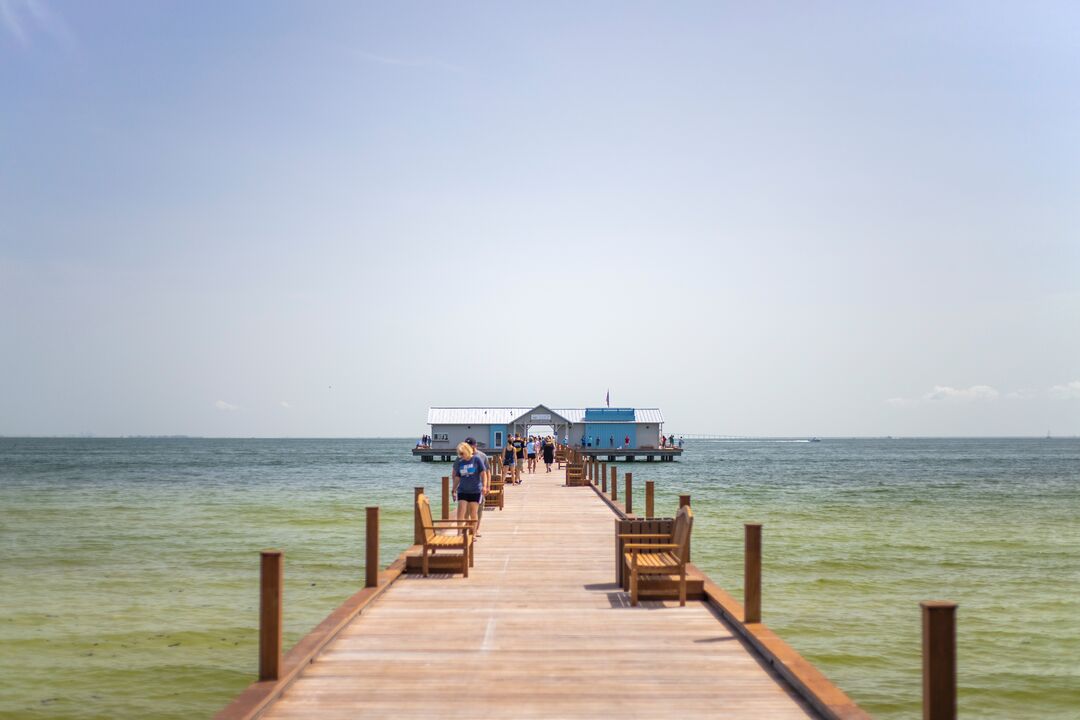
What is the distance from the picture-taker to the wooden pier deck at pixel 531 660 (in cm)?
679

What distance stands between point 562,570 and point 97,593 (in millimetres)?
10432

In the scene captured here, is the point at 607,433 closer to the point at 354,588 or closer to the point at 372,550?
the point at 354,588

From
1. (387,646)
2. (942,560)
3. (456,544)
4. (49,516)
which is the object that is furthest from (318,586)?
(49,516)

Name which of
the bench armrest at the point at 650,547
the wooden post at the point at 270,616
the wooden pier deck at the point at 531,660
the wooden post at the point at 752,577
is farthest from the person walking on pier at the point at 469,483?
the wooden post at the point at 270,616

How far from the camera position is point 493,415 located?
278ft

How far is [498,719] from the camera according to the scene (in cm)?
655

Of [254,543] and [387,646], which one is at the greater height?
[387,646]

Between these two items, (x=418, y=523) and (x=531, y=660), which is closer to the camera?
(x=531, y=660)

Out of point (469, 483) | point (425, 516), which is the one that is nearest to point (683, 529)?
point (425, 516)

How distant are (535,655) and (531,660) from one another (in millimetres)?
175

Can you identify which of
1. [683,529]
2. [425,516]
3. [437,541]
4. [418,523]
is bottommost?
[437,541]

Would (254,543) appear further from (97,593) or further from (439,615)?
(439,615)

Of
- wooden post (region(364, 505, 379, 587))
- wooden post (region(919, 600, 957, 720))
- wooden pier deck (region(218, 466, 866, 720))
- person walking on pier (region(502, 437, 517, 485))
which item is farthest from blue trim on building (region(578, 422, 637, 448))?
wooden post (region(919, 600, 957, 720))

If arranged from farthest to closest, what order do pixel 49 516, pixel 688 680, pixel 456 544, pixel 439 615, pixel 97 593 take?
pixel 49 516
pixel 97 593
pixel 456 544
pixel 439 615
pixel 688 680
